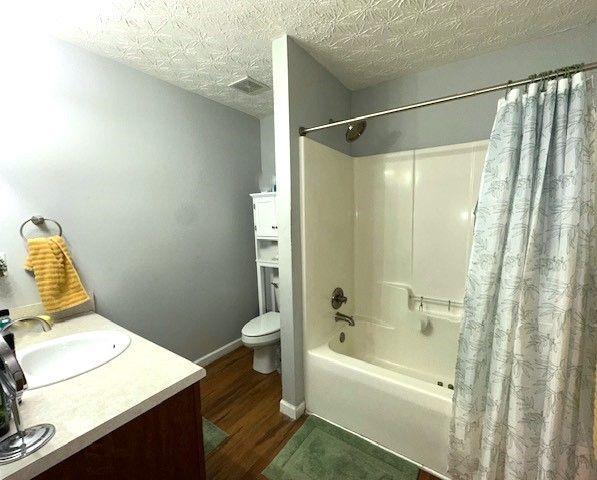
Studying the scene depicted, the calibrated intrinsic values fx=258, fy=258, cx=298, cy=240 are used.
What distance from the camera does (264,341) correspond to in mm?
1996

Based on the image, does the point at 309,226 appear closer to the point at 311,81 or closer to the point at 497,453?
the point at 311,81

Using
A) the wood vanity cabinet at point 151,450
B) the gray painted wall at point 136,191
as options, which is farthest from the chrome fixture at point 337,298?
the wood vanity cabinet at point 151,450

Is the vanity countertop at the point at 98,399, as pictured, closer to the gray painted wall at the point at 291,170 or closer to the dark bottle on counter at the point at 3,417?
the dark bottle on counter at the point at 3,417

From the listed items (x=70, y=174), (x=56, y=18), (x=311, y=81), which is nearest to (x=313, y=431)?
(x=70, y=174)

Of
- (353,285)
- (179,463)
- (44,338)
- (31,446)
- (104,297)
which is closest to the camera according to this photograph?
(31,446)

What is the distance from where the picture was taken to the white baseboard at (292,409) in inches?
65.1

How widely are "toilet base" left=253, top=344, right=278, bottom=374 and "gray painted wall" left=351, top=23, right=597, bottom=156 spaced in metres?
1.83

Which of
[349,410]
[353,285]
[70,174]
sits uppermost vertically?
[70,174]

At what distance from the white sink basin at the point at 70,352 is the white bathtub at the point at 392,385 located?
1.07 metres

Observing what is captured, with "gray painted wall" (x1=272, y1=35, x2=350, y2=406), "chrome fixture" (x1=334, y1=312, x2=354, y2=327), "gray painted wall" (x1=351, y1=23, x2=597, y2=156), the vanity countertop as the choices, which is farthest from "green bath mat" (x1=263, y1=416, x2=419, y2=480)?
"gray painted wall" (x1=351, y1=23, x2=597, y2=156)

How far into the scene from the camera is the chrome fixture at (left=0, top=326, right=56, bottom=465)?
0.60m

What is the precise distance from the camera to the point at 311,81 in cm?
168

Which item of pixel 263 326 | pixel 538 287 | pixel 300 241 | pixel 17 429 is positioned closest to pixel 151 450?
pixel 17 429

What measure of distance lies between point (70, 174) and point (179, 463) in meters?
1.58
